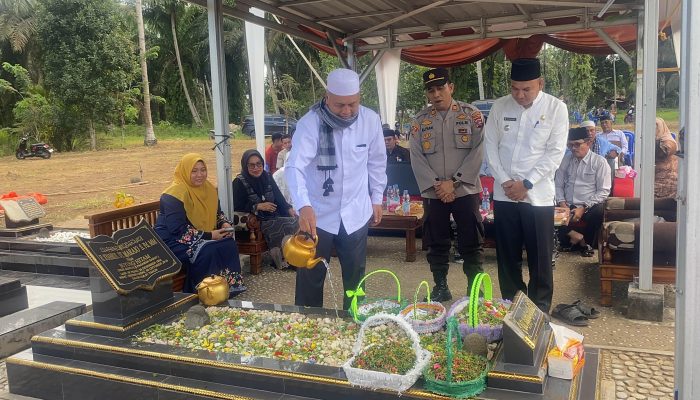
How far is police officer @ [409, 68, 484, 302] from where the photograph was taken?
4.29 m

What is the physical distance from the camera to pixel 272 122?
24.6 metres

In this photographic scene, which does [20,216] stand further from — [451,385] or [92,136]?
[92,136]

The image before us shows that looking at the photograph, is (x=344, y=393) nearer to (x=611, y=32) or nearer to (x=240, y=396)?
(x=240, y=396)

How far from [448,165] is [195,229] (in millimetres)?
2334

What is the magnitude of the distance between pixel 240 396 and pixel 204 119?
3328 cm

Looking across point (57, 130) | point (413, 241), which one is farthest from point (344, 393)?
point (57, 130)

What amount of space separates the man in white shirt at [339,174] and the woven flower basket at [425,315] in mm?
563

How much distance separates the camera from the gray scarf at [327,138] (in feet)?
11.5

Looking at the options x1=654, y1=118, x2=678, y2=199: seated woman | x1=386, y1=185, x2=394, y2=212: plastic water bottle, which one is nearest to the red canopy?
x1=386, y1=185, x2=394, y2=212: plastic water bottle

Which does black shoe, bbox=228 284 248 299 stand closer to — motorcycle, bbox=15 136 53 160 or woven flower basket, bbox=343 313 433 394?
woven flower basket, bbox=343 313 433 394

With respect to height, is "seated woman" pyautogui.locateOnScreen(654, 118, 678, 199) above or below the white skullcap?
below

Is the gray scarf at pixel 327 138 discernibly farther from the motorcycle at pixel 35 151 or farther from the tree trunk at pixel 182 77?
the tree trunk at pixel 182 77

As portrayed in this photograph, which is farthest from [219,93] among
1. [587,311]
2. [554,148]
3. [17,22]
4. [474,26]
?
[17,22]

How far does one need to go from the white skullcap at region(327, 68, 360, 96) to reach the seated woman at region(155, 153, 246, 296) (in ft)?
6.73
